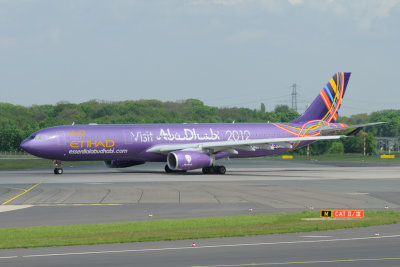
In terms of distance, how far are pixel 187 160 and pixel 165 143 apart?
4510 mm

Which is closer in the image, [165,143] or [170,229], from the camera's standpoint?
[170,229]

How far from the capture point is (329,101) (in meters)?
64.2

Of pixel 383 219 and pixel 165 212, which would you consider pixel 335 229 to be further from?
pixel 165 212

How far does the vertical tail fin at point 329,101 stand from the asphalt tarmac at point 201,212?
19789 mm

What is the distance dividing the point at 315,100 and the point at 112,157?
22485mm

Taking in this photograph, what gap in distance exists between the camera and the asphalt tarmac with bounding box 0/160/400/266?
50.4 ft

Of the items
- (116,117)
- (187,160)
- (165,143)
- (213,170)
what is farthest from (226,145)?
(116,117)

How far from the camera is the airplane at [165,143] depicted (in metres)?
51.6

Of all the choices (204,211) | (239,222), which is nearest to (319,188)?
(204,211)

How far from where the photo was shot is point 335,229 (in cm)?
2045

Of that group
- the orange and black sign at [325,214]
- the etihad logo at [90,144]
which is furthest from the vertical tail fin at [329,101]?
the orange and black sign at [325,214]

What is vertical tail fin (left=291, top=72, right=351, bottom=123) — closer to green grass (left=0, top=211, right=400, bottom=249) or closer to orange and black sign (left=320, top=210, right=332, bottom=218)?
green grass (left=0, top=211, right=400, bottom=249)

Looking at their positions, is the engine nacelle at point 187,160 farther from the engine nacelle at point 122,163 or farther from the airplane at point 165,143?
the engine nacelle at point 122,163

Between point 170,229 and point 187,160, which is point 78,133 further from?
point 170,229
